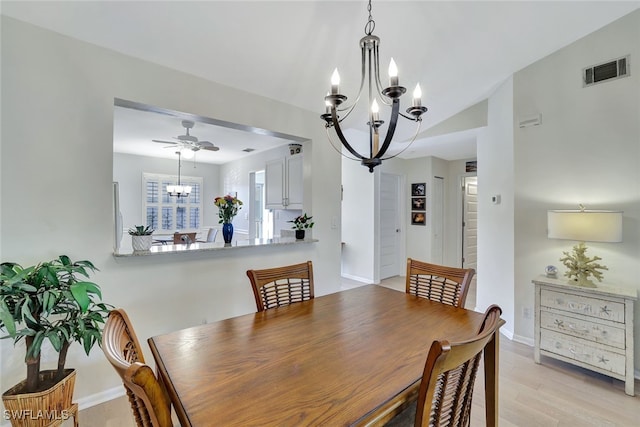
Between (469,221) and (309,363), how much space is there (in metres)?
5.80

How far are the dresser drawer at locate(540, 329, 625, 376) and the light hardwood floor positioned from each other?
16 centimetres

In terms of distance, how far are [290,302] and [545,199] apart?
8.88 feet

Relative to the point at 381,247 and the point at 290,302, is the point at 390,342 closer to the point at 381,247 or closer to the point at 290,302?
the point at 290,302

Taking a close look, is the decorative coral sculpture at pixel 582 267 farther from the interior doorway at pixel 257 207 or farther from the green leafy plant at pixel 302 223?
the interior doorway at pixel 257 207

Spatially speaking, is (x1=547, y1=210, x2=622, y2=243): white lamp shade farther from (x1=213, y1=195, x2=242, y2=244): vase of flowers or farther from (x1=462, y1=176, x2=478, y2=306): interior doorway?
(x1=462, y1=176, x2=478, y2=306): interior doorway

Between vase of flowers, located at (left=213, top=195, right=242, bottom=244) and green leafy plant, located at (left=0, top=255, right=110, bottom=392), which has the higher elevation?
vase of flowers, located at (left=213, top=195, right=242, bottom=244)

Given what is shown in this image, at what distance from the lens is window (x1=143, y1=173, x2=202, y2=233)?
19.9ft

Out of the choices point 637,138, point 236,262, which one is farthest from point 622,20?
point 236,262

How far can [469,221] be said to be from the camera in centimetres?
591

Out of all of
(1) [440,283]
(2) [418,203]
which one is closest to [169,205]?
(2) [418,203]

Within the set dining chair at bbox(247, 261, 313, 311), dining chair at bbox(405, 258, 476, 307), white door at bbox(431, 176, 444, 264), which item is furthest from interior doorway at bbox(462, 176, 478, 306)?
dining chair at bbox(247, 261, 313, 311)

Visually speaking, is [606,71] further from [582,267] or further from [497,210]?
[582,267]

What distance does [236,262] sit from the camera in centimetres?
260

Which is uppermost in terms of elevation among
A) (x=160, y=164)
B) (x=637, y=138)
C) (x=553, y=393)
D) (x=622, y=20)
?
(x=622, y=20)
